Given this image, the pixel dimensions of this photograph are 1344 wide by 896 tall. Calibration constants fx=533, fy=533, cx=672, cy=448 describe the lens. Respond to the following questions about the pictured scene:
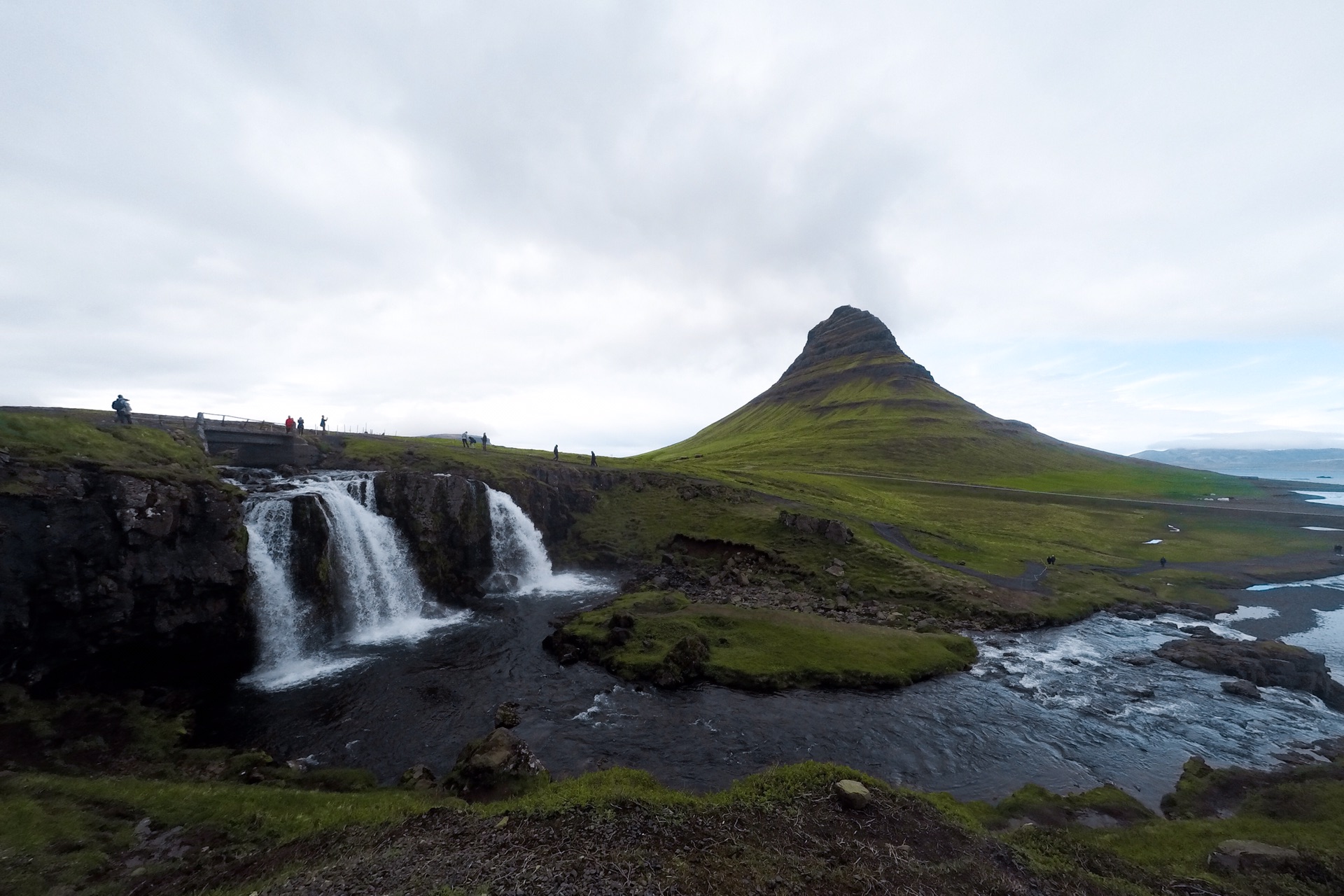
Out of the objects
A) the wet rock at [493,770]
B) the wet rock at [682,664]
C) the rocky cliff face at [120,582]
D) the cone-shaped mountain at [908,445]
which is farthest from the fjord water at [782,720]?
the cone-shaped mountain at [908,445]

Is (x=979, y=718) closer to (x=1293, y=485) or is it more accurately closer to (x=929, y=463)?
(x=929, y=463)

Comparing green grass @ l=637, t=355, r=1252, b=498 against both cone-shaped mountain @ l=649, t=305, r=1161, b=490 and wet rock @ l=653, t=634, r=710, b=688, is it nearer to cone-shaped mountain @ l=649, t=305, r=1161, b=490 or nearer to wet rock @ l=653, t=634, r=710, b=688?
cone-shaped mountain @ l=649, t=305, r=1161, b=490

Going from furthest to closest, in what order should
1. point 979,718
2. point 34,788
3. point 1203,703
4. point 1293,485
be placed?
1. point 1293,485
2. point 1203,703
3. point 979,718
4. point 34,788

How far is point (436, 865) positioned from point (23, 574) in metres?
29.0

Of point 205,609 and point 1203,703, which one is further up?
point 205,609

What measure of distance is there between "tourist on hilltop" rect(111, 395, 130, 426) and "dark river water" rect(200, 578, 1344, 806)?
25.5 metres

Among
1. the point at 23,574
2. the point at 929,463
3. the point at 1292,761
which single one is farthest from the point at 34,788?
the point at 929,463

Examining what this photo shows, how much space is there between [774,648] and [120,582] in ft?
126

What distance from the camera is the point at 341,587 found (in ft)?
136

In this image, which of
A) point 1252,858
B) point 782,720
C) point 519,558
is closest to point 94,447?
point 519,558

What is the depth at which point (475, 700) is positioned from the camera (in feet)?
100

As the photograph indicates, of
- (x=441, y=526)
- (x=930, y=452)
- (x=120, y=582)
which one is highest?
(x=930, y=452)

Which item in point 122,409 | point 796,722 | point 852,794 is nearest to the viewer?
point 852,794

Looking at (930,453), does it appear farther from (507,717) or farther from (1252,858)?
(507,717)
